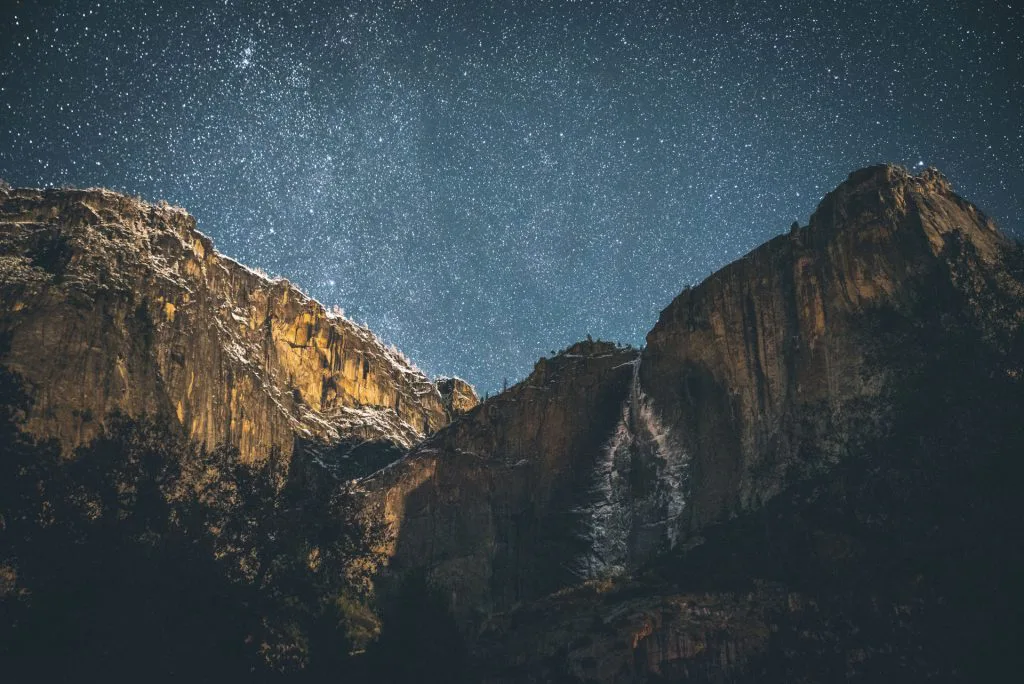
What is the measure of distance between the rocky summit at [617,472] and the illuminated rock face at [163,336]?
0.51 meters

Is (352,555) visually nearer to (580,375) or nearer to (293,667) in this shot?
(293,667)

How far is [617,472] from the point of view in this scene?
101 m

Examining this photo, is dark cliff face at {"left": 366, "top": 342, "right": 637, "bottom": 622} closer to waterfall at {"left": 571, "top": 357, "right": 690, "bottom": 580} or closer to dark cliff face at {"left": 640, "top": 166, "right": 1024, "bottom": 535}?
waterfall at {"left": 571, "top": 357, "right": 690, "bottom": 580}

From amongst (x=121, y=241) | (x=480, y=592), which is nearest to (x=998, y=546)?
(x=480, y=592)

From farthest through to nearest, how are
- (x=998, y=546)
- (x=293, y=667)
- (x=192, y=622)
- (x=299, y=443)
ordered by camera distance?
(x=299, y=443), (x=998, y=546), (x=293, y=667), (x=192, y=622)

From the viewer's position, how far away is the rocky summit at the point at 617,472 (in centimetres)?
4428

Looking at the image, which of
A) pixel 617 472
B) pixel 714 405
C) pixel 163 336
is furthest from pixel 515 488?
pixel 163 336

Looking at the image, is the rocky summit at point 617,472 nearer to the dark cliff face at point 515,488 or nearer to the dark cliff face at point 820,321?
the dark cliff face at point 820,321

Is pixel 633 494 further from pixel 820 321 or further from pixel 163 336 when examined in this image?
pixel 163 336

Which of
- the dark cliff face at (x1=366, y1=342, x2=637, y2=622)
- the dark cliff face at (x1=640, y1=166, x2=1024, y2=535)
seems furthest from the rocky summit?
the dark cliff face at (x1=366, y1=342, x2=637, y2=622)

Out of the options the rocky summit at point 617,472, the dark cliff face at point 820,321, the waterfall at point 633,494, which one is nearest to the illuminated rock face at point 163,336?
the rocky summit at point 617,472

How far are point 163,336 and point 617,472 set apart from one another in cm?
6964

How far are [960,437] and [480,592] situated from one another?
201 ft

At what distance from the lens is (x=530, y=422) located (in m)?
115
